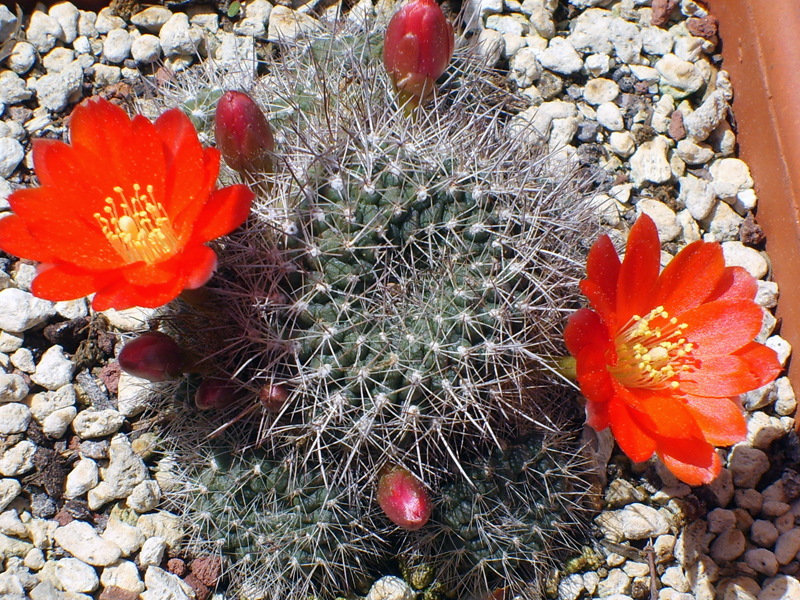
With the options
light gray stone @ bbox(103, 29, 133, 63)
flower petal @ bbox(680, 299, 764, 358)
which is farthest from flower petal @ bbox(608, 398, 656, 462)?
light gray stone @ bbox(103, 29, 133, 63)

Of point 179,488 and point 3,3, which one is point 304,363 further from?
point 3,3

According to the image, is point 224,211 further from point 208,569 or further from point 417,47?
point 208,569

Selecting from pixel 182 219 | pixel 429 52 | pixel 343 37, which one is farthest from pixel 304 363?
pixel 343 37

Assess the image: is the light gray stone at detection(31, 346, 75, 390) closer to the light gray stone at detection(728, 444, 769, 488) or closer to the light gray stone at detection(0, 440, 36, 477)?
the light gray stone at detection(0, 440, 36, 477)

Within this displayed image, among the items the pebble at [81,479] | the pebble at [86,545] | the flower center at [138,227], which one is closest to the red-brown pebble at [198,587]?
the pebble at [86,545]

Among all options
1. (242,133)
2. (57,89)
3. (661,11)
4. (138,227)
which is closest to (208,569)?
(138,227)

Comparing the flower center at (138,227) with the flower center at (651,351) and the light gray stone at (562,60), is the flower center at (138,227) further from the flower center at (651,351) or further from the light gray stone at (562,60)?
the light gray stone at (562,60)
